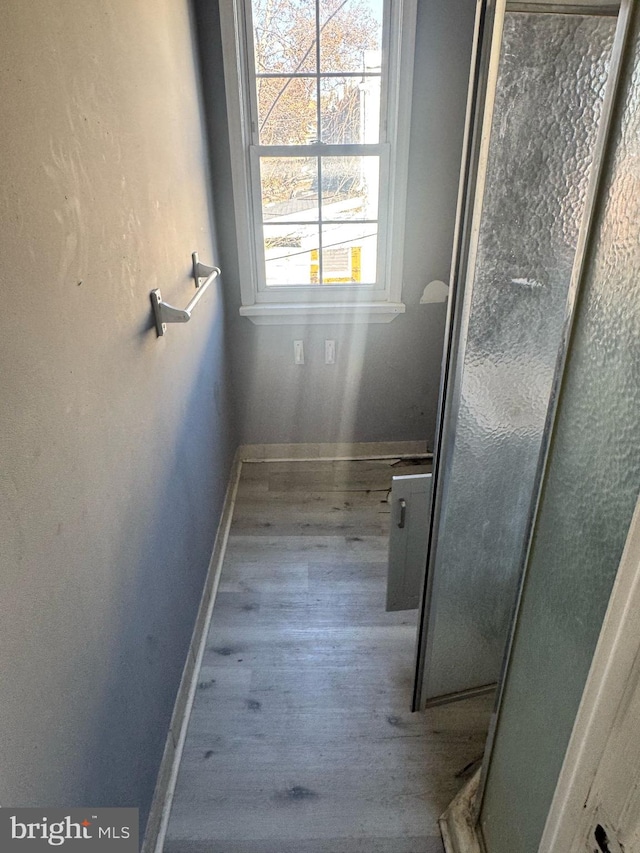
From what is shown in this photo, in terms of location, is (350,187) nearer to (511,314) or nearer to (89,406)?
(511,314)

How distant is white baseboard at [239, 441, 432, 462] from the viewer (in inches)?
111

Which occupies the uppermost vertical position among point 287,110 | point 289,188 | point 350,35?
point 350,35

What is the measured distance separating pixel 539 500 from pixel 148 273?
0.97 m

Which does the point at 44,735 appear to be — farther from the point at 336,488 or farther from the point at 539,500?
the point at 336,488

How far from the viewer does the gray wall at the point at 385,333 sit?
2100 millimetres

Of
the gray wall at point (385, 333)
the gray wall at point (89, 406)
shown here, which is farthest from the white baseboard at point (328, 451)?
the gray wall at point (89, 406)

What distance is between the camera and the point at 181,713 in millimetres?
1534

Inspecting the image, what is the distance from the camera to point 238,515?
2412 mm

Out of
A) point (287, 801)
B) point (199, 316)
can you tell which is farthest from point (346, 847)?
point (199, 316)
